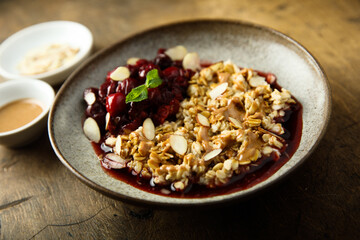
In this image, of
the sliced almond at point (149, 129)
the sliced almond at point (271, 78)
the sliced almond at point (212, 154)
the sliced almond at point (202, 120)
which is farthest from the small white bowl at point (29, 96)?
the sliced almond at point (271, 78)

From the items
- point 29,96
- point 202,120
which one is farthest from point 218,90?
point 29,96

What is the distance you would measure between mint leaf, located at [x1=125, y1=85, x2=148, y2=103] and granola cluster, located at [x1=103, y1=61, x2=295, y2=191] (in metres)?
0.20

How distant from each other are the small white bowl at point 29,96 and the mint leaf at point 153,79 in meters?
0.84

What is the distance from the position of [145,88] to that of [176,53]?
651mm

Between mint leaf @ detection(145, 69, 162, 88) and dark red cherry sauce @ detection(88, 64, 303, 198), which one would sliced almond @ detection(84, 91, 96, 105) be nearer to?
mint leaf @ detection(145, 69, 162, 88)

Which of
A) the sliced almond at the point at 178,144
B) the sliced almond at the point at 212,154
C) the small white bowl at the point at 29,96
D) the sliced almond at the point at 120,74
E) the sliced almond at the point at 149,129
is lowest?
the small white bowl at the point at 29,96

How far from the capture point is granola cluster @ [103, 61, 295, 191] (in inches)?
76.0

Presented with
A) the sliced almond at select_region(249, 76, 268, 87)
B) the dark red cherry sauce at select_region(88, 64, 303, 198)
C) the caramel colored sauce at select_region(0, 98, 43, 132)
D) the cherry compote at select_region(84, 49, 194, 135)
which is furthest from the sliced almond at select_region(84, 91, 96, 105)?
the sliced almond at select_region(249, 76, 268, 87)

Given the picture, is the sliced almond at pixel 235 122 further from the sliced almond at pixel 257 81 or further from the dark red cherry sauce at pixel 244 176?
the sliced almond at pixel 257 81

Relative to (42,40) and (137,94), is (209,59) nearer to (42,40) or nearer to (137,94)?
(137,94)

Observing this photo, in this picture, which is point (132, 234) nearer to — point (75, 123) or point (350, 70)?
point (75, 123)

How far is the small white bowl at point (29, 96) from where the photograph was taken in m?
2.42

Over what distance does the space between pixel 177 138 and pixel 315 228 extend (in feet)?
3.03

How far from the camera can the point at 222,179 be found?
190cm
